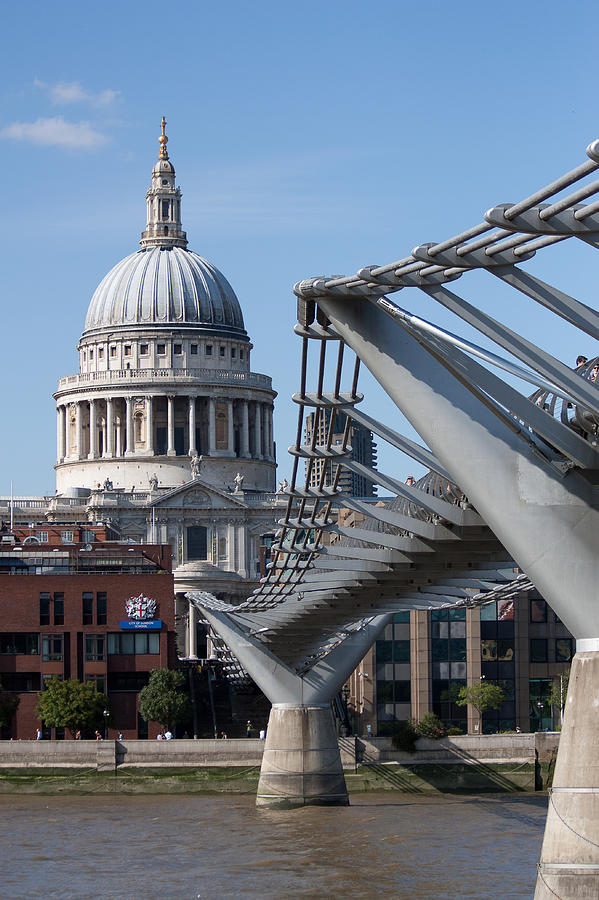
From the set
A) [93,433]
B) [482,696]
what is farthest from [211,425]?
[482,696]

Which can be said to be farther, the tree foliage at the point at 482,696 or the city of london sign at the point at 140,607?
the city of london sign at the point at 140,607

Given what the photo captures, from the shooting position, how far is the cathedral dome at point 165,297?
14475 centimetres

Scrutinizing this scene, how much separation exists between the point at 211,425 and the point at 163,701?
221 feet

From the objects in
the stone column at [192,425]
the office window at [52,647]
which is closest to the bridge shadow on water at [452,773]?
the office window at [52,647]

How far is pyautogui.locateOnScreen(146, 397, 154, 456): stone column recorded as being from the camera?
454ft

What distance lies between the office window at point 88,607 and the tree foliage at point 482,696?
51.7ft

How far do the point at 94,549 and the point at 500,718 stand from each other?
2786cm

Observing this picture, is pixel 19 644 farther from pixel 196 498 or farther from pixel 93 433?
pixel 93 433

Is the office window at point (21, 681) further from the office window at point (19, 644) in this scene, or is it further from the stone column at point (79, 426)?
the stone column at point (79, 426)

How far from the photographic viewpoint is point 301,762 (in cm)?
5947

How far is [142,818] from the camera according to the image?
54.5 meters

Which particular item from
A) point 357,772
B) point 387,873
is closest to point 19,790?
point 357,772

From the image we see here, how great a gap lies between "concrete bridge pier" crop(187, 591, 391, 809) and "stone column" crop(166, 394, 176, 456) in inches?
3005

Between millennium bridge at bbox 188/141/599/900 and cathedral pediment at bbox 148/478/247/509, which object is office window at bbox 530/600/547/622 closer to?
millennium bridge at bbox 188/141/599/900
